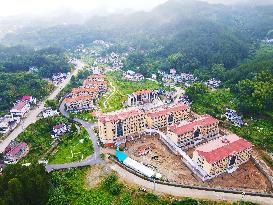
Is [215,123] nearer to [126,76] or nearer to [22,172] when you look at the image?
[22,172]

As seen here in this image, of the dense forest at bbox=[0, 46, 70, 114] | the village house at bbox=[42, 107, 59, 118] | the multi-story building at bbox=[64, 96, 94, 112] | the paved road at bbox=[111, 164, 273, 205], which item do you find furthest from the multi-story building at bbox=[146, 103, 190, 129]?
the dense forest at bbox=[0, 46, 70, 114]

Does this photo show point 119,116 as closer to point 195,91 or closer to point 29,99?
point 195,91

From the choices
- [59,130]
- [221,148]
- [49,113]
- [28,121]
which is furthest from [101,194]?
[28,121]

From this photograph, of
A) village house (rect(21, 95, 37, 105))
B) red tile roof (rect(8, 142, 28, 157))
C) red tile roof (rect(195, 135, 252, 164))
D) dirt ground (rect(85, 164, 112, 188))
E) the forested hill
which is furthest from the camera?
the forested hill

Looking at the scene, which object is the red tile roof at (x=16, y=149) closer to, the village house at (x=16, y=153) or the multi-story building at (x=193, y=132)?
the village house at (x=16, y=153)

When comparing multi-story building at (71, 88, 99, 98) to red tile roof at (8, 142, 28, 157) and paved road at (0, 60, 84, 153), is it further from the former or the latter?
red tile roof at (8, 142, 28, 157)
